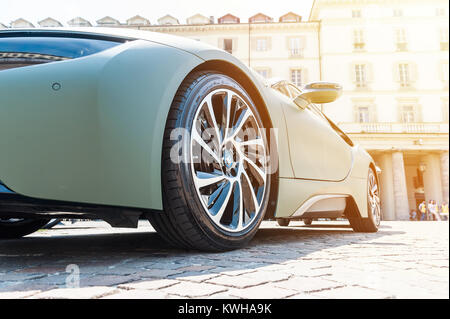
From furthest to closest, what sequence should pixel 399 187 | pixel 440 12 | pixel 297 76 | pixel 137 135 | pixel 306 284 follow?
pixel 297 76 < pixel 440 12 < pixel 399 187 < pixel 137 135 < pixel 306 284

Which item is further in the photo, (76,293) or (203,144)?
(203,144)

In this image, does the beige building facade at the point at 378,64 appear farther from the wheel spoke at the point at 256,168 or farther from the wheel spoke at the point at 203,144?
the wheel spoke at the point at 203,144

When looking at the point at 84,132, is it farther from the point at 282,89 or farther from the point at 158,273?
the point at 282,89

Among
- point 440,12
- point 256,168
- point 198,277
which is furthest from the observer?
point 440,12

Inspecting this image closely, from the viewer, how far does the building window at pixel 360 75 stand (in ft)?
92.1

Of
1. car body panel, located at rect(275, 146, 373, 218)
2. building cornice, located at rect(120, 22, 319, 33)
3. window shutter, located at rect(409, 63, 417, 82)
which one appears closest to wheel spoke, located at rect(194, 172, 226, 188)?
car body panel, located at rect(275, 146, 373, 218)

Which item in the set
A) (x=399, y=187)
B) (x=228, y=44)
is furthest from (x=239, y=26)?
(x=399, y=187)

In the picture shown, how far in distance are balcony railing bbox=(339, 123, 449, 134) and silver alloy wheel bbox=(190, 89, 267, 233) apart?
24.5 metres

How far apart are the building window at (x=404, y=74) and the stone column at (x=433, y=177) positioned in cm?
507

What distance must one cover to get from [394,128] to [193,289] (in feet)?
90.1

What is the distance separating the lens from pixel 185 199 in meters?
1.85

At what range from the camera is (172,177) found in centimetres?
183

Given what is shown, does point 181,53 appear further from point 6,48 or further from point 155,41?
point 6,48

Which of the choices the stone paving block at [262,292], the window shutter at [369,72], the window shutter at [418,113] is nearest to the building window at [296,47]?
the window shutter at [369,72]
